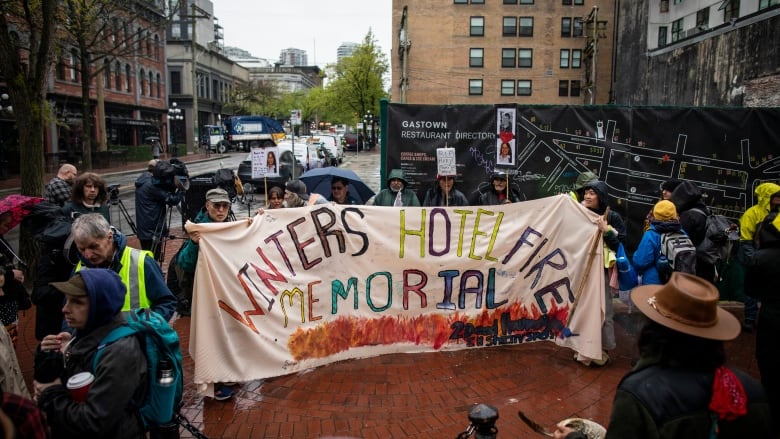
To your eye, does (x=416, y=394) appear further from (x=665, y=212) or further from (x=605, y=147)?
(x=605, y=147)

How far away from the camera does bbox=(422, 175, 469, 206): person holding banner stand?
6.73 metres

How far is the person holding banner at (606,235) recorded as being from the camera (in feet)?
17.4

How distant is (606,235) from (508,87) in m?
43.6

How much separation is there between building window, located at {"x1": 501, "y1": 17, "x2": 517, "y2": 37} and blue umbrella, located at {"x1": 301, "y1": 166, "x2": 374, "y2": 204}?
41388mm

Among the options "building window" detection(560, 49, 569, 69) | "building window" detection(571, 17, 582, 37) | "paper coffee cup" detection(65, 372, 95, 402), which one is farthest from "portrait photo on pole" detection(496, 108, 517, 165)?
"building window" detection(571, 17, 582, 37)

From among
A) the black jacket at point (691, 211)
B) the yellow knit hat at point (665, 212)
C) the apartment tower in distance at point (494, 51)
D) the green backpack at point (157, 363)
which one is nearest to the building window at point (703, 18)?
the apartment tower in distance at point (494, 51)

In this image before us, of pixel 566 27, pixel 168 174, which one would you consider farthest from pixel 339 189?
pixel 566 27

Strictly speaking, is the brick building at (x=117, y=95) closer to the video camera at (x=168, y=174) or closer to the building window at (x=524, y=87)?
the video camera at (x=168, y=174)

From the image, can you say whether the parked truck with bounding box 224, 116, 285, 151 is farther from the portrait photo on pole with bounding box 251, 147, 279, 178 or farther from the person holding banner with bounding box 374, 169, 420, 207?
the person holding banner with bounding box 374, 169, 420, 207

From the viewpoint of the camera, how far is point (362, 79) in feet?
179

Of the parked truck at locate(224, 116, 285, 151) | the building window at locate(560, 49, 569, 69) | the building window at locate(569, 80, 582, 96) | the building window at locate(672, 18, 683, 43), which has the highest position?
the building window at locate(560, 49, 569, 69)

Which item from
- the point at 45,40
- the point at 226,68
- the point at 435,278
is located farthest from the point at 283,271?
the point at 226,68

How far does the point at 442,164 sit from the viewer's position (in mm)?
6535

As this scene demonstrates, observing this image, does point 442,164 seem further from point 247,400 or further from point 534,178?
point 247,400
